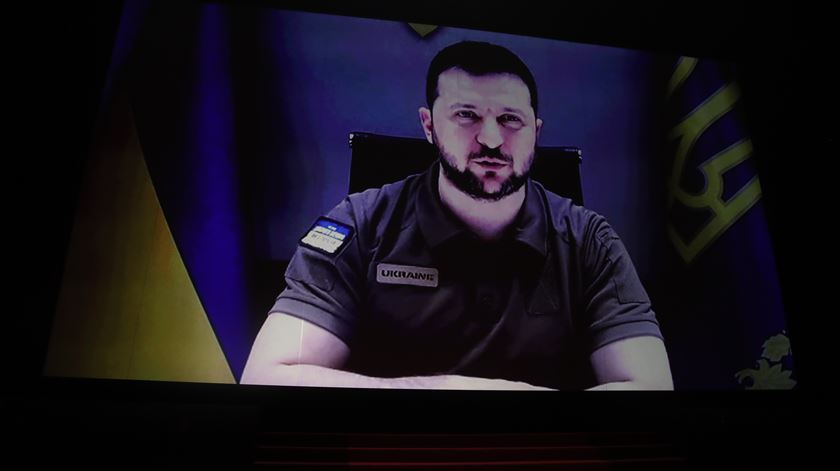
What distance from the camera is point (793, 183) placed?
Result: 2111mm

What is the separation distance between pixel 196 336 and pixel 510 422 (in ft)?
3.50

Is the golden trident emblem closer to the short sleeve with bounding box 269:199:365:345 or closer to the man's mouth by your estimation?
the man's mouth

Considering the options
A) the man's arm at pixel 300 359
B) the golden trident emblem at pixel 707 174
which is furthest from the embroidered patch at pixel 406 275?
the golden trident emblem at pixel 707 174

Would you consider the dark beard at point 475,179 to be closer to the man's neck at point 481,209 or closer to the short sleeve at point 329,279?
the man's neck at point 481,209

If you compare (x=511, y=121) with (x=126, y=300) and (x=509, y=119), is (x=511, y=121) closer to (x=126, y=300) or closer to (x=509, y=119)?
(x=509, y=119)

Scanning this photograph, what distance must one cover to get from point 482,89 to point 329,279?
89 centimetres

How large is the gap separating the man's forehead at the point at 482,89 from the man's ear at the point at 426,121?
76 millimetres

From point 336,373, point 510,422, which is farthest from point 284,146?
point 510,422

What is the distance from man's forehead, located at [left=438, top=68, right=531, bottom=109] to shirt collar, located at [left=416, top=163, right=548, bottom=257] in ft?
0.90

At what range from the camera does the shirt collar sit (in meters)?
1.72

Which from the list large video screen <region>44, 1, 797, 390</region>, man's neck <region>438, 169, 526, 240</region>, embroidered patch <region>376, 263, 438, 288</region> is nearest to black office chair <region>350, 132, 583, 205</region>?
large video screen <region>44, 1, 797, 390</region>

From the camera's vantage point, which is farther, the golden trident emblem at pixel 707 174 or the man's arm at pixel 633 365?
the golden trident emblem at pixel 707 174

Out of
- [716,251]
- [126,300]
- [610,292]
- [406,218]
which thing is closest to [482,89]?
[406,218]

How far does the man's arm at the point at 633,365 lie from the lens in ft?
5.38
